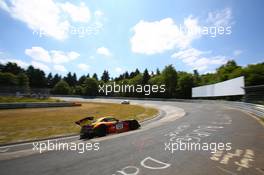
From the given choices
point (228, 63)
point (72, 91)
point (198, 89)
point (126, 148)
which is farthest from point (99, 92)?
point (126, 148)

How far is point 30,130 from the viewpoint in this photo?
1641cm

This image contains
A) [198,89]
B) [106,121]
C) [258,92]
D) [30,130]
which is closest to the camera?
[106,121]

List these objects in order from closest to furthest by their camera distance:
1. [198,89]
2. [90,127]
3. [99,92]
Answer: [90,127] → [198,89] → [99,92]

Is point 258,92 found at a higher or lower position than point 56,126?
higher

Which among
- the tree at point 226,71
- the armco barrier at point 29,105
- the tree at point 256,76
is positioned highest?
the tree at point 226,71

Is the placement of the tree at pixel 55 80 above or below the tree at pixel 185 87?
above

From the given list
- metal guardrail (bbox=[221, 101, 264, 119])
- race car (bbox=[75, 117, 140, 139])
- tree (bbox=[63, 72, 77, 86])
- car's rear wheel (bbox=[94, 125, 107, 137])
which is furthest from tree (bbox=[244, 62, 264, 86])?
tree (bbox=[63, 72, 77, 86])

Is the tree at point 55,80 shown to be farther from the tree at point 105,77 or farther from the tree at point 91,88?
the tree at point 91,88

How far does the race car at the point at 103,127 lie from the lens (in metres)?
13.7

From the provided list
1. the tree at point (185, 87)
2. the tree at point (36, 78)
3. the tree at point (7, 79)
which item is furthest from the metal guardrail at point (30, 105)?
the tree at point (36, 78)

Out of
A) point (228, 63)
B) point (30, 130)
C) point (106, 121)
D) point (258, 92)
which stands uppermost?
point (228, 63)

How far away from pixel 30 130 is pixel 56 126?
2290 millimetres

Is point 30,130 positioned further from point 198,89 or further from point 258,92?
point 198,89

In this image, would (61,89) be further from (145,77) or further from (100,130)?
(100,130)
